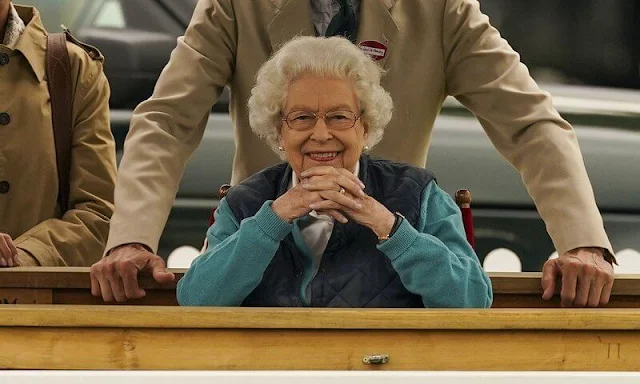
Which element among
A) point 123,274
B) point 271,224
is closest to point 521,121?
point 271,224

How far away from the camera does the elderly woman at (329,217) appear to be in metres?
2.45

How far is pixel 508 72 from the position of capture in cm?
304

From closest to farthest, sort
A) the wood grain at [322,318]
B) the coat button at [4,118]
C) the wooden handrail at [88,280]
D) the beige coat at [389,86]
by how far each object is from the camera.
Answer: the wood grain at [322,318] < the wooden handrail at [88,280] < the beige coat at [389,86] < the coat button at [4,118]

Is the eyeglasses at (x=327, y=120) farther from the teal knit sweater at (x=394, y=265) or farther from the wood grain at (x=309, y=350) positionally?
the wood grain at (x=309, y=350)

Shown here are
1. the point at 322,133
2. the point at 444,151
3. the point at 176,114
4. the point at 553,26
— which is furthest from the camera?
the point at 553,26

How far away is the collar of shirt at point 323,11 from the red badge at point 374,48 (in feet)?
0.21

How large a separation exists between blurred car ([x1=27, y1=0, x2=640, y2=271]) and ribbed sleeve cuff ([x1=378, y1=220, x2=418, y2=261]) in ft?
9.39

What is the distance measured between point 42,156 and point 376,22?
33.7 inches

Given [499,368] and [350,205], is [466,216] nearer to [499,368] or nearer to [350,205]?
[350,205]

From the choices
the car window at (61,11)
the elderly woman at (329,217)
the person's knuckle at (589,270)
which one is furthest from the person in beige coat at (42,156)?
the car window at (61,11)

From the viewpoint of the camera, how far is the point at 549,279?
109 inches

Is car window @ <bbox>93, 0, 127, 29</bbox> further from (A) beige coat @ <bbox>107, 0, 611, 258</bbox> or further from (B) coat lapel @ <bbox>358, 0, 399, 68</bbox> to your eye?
(B) coat lapel @ <bbox>358, 0, 399, 68</bbox>

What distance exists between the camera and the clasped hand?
245cm

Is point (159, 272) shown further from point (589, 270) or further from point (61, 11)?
point (61, 11)
